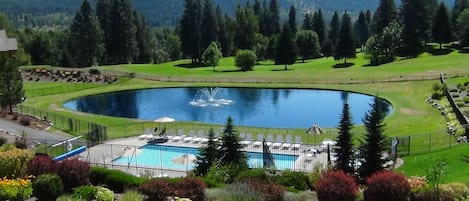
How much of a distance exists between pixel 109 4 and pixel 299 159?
79.9m

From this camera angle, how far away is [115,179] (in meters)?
20.6

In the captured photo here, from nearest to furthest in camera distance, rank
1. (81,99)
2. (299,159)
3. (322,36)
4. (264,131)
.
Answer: (299,159) → (264,131) → (81,99) → (322,36)

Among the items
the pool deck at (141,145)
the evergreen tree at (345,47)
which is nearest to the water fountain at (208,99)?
the pool deck at (141,145)

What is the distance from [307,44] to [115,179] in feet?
280

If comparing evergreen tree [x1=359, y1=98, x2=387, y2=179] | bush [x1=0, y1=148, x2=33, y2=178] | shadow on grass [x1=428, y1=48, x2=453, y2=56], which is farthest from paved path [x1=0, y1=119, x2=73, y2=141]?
shadow on grass [x1=428, y1=48, x2=453, y2=56]

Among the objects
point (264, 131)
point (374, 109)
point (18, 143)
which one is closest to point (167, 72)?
point (264, 131)

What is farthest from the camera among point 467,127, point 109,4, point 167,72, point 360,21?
point 360,21

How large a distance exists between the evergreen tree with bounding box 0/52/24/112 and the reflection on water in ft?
26.7

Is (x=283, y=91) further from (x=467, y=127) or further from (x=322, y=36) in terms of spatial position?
(x=322, y=36)

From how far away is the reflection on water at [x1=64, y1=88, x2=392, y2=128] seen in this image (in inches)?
1882

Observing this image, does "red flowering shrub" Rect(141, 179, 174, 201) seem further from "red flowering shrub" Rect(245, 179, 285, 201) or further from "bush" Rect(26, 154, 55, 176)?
"bush" Rect(26, 154, 55, 176)

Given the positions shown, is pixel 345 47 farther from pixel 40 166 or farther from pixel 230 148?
pixel 40 166

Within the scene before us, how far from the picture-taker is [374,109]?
2473cm

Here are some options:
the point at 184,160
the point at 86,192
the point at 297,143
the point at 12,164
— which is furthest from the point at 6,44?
the point at 86,192
